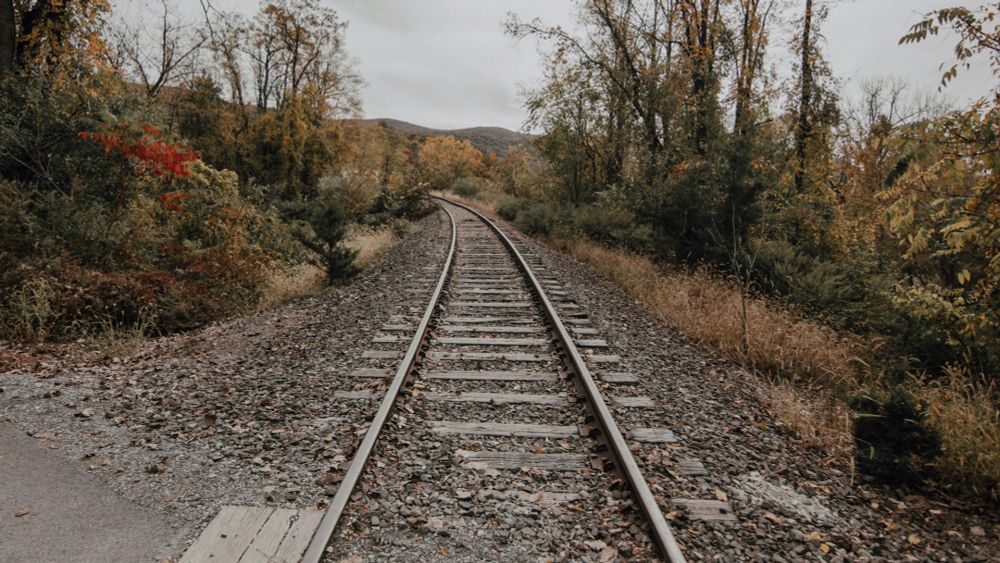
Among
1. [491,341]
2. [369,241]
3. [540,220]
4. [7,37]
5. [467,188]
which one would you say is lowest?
[491,341]

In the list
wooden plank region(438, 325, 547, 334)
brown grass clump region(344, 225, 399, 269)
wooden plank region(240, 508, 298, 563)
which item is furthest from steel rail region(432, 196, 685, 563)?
brown grass clump region(344, 225, 399, 269)

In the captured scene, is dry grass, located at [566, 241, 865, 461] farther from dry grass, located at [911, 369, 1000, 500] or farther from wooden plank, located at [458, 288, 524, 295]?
wooden plank, located at [458, 288, 524, 295]

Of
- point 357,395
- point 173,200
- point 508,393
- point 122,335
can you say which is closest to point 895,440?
point 508,393

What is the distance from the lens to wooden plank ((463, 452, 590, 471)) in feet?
11.7

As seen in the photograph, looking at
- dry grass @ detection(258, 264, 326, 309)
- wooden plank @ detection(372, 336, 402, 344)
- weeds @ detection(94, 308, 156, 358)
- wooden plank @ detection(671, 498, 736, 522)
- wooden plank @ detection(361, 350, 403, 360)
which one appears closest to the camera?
wooden plank @ detection(671, 498, 736, 522)

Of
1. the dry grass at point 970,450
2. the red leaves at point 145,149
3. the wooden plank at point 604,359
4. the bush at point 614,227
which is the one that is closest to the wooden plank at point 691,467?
the dry grass at point 970,450

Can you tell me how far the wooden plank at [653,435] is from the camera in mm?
3943

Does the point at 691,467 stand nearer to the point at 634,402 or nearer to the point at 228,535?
the point at 634,402

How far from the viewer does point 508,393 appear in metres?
4.73

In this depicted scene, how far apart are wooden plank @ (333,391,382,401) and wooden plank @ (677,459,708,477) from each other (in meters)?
2.52

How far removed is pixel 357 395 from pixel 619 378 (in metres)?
2.53

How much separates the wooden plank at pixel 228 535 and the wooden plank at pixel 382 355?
2.51m

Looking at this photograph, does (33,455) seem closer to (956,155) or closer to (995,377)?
(956,155)

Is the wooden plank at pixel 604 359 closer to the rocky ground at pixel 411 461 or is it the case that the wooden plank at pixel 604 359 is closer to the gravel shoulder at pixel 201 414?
the rocky ground at pixel 411 461
